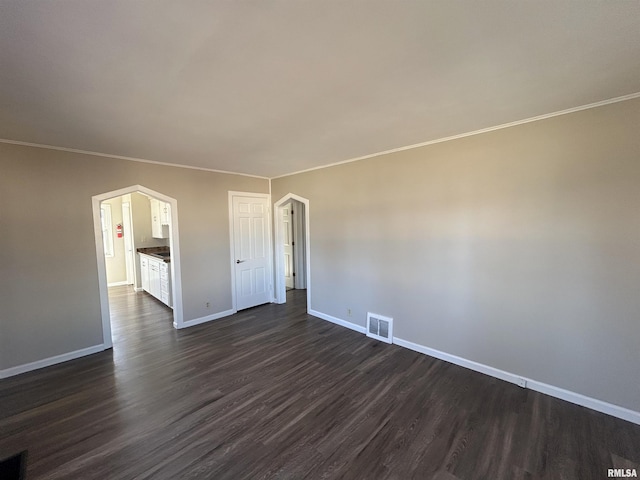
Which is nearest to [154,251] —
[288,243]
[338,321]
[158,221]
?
[158,221]

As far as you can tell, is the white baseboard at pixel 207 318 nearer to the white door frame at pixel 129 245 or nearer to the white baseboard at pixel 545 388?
the white baseboard at pixel 545 388

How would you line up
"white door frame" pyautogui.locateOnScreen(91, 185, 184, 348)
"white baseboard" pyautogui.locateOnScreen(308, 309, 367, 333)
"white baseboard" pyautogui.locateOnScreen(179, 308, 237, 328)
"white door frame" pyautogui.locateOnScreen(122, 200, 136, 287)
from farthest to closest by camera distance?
1. "white door frame" pyautogui.locateOnScreen(122, 200, 136, 287)
2. "white baseboard" pyautogui.locateOnScreen(179, 308, 237, 328)
3. "white baseboard" pyautogui.locateOnScreen(308, 309, 367, 333)
4. "white door frame" pyautogui.locateOnScreen(91, 185, 184, 348)

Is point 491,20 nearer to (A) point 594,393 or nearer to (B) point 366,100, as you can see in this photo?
(B) point 366,100

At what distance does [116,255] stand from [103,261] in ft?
15.2

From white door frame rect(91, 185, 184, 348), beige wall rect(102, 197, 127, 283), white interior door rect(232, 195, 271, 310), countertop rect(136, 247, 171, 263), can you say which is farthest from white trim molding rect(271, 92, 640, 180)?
beige wall rect(102, 197, 127, 283)

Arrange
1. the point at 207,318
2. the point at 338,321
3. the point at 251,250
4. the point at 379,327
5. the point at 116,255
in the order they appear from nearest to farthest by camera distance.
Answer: the point at 379,327
the point at 338,321
the point at 207,318
the point at 251,250
the point at 116,255

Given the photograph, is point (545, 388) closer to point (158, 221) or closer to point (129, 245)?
point (158, 221)

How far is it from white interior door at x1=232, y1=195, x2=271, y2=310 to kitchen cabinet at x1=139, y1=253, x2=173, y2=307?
139cm

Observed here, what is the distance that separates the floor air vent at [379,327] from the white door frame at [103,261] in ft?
10.1

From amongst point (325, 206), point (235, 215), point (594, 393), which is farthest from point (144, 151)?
point (594, 393)

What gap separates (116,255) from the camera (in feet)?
24.1

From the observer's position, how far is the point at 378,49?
1.48 m

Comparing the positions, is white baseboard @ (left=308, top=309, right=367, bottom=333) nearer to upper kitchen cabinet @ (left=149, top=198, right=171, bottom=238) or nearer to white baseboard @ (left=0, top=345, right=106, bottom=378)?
white baseboard @ (left=0, top=345, right=106, bottom=378)

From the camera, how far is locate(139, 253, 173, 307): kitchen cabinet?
5.26 meters
